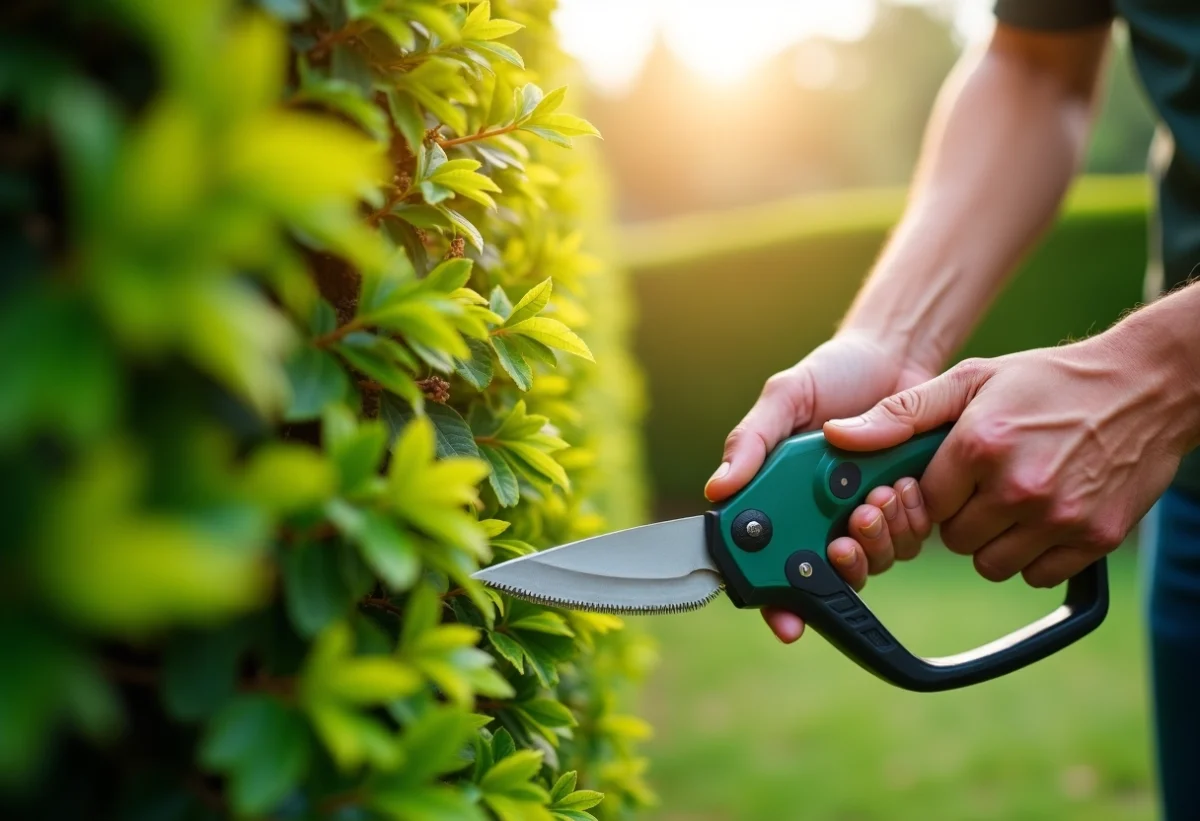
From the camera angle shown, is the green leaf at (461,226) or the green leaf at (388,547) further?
the green leaf at (461,226)

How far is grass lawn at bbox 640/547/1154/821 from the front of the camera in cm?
420

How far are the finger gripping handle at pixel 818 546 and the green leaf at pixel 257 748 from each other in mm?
1023

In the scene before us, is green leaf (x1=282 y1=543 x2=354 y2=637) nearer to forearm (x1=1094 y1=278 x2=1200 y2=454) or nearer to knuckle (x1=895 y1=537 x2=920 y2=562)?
knuckle (x1=895 y1=537 x2=920 y2=562)

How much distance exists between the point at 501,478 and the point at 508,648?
228 millimetres

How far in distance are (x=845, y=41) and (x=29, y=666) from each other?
182 ft

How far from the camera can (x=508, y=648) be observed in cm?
120

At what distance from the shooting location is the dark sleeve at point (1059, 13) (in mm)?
2387

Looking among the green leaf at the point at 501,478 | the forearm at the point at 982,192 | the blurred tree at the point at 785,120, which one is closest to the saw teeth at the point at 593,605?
the green leaf at the point at 501,478

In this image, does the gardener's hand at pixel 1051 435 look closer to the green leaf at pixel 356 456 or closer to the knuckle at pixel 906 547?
the knuckle at pixel 906 547

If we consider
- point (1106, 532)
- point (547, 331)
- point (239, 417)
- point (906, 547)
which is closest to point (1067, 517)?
point (1106, 532)

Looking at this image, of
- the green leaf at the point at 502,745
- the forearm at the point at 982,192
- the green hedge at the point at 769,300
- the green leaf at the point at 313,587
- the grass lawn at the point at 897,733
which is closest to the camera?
the green leaf at the point at 313,587

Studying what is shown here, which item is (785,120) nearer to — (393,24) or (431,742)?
(393,24)

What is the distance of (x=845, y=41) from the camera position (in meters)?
49.9

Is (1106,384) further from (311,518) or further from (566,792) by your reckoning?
(311,518)
